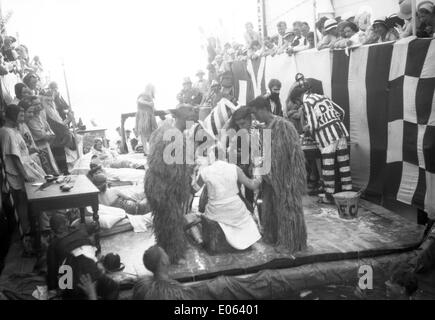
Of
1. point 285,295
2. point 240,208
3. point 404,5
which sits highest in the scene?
point 404,5

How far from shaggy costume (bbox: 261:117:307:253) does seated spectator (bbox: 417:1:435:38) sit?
7.16ft

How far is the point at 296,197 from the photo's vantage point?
438cm

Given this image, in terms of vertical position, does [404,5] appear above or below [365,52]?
above

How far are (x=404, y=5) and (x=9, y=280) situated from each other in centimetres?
589

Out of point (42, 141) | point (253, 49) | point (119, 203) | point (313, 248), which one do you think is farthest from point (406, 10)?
point (42, 141)

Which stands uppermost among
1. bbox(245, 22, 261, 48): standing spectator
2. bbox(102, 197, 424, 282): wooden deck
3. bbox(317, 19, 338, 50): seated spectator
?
bbox(245, 22, 261, 48): standing spectator

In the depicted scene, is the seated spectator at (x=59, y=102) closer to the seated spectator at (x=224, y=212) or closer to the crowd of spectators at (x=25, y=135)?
the crowd of spectators at (x=25, y=135)

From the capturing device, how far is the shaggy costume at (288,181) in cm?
434

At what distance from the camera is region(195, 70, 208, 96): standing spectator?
36.3 feet

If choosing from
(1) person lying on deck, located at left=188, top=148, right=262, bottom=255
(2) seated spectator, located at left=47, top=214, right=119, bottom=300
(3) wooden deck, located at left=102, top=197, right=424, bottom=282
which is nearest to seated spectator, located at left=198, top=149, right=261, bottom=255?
(1) person lying on deck, located at left=188, top=148, right=262, bottom=255

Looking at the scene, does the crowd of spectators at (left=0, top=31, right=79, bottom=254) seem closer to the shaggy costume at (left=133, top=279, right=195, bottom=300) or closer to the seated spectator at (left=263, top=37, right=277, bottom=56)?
the shaggy costume at (left=133, top=279, right=195, bottom=300)
